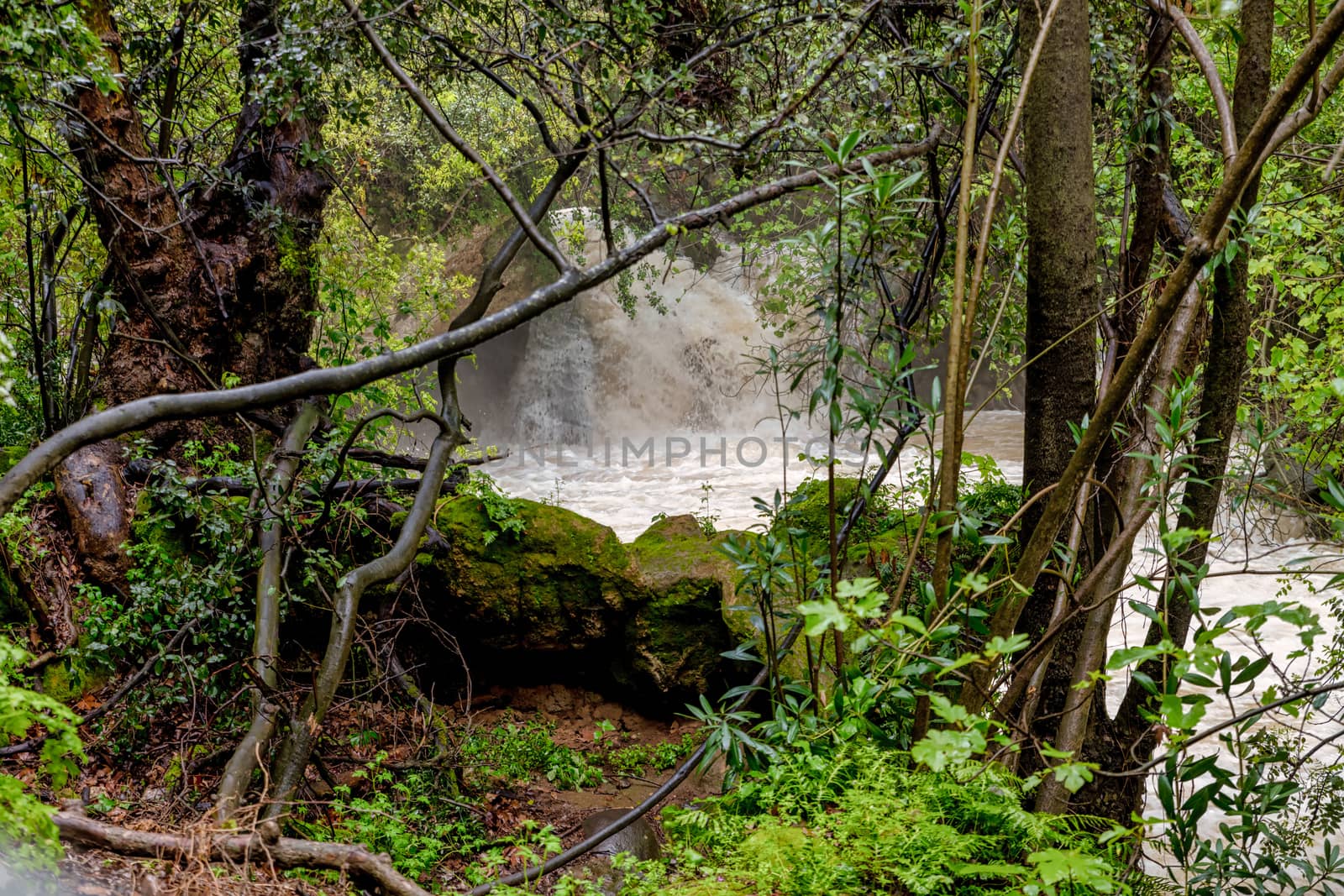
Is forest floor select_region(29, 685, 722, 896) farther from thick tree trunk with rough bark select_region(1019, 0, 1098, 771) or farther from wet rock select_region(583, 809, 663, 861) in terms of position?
thick tree trunk with rough bark select_region(1019, 0, 1098, 771)

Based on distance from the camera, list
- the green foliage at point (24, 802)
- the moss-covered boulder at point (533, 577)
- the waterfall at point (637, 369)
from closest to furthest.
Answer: the green foliage at point (24, 802) → the moss-covered boulder at point (533, 577) → the waterfall at point (637, 369)

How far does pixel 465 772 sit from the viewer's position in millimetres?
4926

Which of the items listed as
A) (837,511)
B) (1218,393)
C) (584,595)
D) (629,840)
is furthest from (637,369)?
(1218,393)

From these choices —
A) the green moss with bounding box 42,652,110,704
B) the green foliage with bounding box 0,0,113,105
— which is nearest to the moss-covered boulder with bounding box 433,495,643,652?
the green moss with bounding box 42,652,110,704

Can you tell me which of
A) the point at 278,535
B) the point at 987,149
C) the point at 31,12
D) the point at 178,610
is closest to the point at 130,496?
the point at 178,610

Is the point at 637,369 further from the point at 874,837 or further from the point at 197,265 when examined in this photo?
the point at 874,837

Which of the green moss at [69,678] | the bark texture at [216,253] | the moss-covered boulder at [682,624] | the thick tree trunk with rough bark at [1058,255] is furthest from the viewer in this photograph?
the moss-covered boulder at [682,624]

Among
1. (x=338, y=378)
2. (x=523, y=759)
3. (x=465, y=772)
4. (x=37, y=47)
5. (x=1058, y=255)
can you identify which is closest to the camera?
(x=338, y=378)

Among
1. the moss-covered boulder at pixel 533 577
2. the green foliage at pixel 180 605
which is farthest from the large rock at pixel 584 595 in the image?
the green foliage at pixel 180 605

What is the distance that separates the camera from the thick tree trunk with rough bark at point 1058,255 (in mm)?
2955

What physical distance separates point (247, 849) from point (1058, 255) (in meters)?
3.03

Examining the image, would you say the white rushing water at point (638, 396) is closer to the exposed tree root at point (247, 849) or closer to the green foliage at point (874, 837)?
the green foliage at point (874, 837)

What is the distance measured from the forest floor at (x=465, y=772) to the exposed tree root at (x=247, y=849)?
0.06 meters

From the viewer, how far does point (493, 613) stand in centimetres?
595
